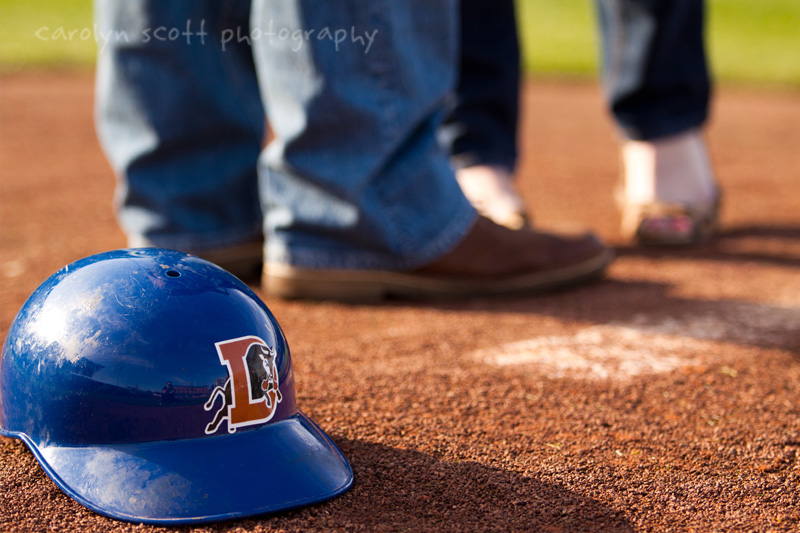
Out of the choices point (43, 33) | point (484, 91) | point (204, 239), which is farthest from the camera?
point (43, 33)

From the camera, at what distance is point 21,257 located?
8.75 feet

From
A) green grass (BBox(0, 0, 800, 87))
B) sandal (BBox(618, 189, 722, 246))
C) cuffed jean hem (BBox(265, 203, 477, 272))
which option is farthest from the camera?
green grass (BBox(0, 0, 800, 87))

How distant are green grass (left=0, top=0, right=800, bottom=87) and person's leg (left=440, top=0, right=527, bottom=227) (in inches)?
141

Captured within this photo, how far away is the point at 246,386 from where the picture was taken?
122 cm

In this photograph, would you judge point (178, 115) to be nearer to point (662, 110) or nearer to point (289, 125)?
point (289, 125)

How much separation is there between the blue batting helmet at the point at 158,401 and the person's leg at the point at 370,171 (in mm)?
823

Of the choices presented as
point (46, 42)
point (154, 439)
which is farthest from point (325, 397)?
point (46, 42)

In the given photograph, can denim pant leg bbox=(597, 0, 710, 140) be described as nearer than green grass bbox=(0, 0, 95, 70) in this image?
Yes

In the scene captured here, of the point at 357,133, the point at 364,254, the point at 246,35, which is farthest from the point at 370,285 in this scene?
the point at 246,35

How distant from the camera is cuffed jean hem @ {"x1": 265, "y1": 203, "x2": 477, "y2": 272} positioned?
7.12 ft

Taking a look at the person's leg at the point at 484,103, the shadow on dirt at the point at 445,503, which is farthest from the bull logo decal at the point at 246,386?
the person's leg at the point at 484,103

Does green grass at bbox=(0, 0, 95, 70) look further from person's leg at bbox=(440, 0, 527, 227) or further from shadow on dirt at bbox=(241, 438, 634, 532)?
shadow on dirt at bbox=(241, 438, 634, 532)

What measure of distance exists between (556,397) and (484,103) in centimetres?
142

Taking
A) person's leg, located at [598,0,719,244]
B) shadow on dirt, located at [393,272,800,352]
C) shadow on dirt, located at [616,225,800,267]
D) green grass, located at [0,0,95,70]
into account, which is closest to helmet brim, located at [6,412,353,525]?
shadow on dirt, located at [393,272,800,352]
